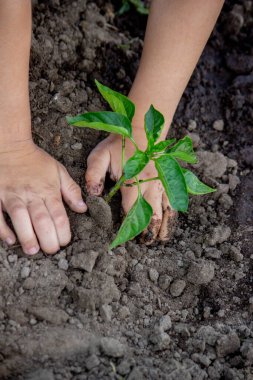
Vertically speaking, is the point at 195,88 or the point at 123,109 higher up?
the point at 123,109

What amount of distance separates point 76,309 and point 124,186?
45 centimetres

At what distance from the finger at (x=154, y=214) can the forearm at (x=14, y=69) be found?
→ 1.52ft

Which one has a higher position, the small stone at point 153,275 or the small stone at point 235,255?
the small stone at point 235,255

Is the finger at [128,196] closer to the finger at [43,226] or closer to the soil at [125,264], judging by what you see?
the soil at [125,264]

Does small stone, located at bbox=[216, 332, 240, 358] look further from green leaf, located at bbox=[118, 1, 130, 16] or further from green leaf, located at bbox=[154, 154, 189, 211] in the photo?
green leaf, located at bbox=[118, 1, 130, 16]

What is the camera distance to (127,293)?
185 cm

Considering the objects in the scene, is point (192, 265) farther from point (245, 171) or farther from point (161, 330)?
point (245, 171)

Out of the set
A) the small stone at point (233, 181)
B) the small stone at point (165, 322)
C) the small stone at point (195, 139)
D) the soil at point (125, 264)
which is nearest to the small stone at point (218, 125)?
the soil at point (125, 264)

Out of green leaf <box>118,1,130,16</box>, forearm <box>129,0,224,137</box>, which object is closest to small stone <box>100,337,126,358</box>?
forearm <box>129,0,224,137</box>

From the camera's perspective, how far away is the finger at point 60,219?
186 centimetres

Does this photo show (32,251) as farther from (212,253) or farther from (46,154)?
(212,253)

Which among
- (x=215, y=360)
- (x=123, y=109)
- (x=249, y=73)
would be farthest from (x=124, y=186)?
(x=249, y=73)

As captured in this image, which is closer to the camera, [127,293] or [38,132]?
[127,293]

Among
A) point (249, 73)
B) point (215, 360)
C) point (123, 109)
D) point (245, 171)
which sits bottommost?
point (215, 360)
